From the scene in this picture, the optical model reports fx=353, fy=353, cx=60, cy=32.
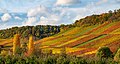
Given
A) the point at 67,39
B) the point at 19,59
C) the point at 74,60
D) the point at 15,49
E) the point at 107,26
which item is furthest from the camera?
the point at 107,26

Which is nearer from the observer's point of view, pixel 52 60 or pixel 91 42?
pixel 52 60

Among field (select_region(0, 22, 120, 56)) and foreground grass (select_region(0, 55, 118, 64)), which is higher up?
foreground grass (select_region(0, 55, 118, 64))

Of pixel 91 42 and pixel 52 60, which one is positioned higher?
pixel 52 60

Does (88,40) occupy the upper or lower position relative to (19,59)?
lower

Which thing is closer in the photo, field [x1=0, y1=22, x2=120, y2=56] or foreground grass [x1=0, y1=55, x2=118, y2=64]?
foreground grass [x1=0, y1=55, x2=118, y2=64]

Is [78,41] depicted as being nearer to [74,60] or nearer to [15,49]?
[15,49]

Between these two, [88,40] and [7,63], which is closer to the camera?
[7,63]

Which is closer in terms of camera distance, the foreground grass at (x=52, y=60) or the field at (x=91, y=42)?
the foreground grass at (x=52, y=60)

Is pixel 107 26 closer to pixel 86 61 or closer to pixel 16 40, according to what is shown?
pixel 16 40

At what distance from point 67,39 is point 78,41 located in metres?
13.8

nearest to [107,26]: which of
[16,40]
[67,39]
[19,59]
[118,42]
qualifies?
[67,39]

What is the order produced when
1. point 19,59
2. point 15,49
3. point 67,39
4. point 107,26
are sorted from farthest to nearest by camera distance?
point 107,26, point 67,39, point 15,49, point 19,59

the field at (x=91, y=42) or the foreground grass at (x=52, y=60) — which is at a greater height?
the foreground grass at (x=52, y=60)

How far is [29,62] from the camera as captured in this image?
44.2 m
